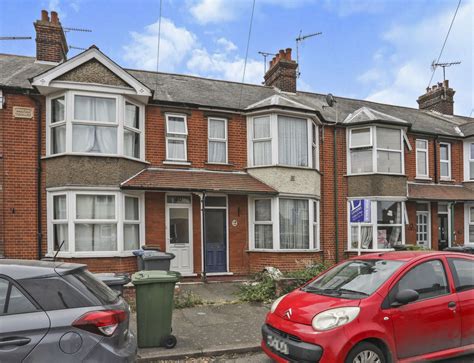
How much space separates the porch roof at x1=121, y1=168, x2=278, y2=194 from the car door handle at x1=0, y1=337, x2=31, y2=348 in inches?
279

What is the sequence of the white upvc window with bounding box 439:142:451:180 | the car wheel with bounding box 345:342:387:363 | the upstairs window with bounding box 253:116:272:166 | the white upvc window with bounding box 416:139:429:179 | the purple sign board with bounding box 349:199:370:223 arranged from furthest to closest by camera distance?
the white upvc window with bounding box 439:142:451:180 < the white upvc window with bounding box 416:139:429:179 < the upstairs window with bounding box 253:116:272:166 < the purple sign board with bounding box 349:199:370:223 < the car wheel with bounding box 345:342:387:363

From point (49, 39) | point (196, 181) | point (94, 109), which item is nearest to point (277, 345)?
point (196, 181)

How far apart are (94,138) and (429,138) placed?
12.2m

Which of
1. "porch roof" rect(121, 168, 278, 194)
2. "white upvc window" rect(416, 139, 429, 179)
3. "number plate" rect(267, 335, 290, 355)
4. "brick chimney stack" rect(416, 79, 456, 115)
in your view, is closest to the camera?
"number plate" rect(267, 335, 290, 355)

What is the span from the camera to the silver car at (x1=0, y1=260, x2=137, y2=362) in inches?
123

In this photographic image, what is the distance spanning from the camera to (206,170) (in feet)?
38.5

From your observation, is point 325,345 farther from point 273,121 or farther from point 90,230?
point 273,121

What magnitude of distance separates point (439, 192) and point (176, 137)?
9904 millimetres

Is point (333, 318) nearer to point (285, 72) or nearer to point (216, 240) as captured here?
point (216, 240)

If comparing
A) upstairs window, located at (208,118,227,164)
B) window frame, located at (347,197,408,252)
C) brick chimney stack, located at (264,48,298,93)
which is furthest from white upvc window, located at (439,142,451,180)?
upstairs window, located at (208,118,227,164)

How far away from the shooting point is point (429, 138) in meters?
15.1

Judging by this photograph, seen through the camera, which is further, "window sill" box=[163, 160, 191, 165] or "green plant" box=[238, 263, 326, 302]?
"window sill" box=[163, 160, 191, 165]

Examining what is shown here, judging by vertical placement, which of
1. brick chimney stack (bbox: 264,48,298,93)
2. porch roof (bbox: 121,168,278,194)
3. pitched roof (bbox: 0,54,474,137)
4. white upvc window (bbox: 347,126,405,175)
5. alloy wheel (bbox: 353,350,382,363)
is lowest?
alloy wheel (bbox: 353,350,382,363)

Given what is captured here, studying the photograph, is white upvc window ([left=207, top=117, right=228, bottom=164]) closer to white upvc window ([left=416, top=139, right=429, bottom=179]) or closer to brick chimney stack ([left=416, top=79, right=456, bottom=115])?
white upvc window ([left=416, top=139, right=429, bottom=179])
